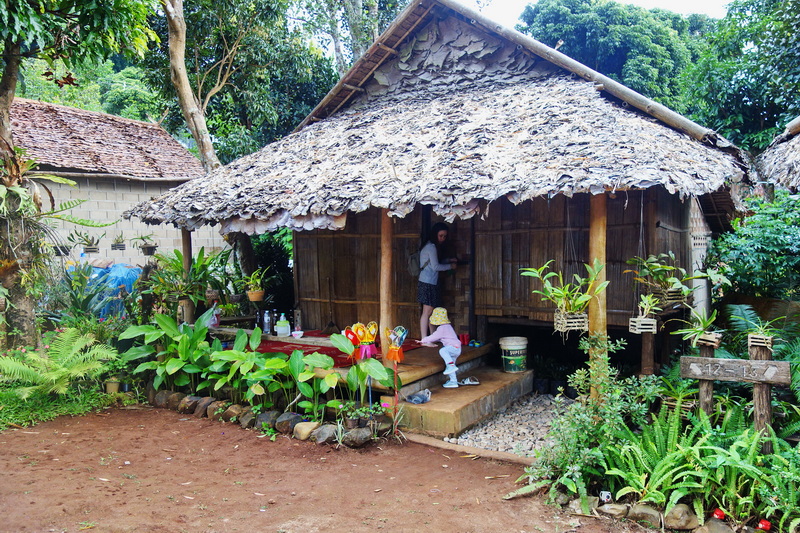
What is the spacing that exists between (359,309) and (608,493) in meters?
5.05

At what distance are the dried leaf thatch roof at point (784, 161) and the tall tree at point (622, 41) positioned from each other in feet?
32.7

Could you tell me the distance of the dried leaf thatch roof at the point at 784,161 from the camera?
8047mm

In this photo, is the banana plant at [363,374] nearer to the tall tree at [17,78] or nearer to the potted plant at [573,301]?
the potted plant at [573,301]

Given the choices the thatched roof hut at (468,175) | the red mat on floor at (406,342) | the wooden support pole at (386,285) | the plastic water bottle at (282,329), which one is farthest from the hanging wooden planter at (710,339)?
the plastic water bottle at (282,329)

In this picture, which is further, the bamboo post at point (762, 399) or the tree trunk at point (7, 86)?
the tree trunk at point (7, 86)

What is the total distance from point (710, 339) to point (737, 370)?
0.98ft

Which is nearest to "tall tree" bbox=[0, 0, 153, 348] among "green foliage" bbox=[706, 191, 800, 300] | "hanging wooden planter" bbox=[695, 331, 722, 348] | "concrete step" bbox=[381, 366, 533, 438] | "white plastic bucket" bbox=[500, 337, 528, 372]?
"concrete step" bbox=[381, 366, 533, 438]

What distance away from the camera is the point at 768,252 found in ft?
24.5

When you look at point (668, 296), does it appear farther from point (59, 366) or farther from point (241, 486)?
point (59, 366)

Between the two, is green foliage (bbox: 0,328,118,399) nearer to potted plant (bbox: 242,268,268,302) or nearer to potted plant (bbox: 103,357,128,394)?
potted plant (bbox: 103,357,128,394)

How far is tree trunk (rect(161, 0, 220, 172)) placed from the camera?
968 centimetres

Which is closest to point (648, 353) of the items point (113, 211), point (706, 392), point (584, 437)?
point (706, 392)

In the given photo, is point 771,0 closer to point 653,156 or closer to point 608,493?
point 653,156

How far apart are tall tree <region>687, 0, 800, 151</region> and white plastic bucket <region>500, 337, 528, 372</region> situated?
28.3 ft
